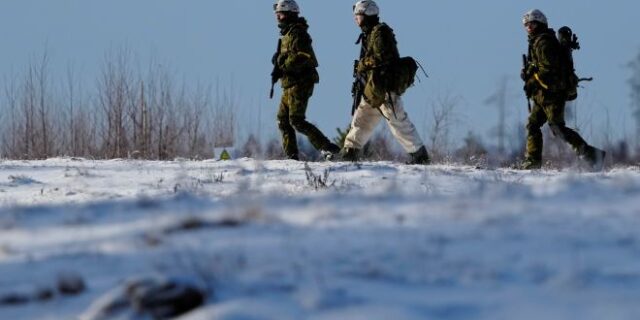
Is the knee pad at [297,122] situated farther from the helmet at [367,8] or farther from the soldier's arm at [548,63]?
the soldier's arm at [548,63]

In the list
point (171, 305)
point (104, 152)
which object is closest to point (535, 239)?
point (171, 305)

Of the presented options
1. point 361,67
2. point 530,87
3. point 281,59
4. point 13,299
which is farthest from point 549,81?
point 13,299

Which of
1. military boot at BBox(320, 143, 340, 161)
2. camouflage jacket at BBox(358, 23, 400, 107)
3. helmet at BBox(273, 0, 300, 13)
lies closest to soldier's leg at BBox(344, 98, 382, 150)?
military boot at BBox(320, 143, 340, 161)

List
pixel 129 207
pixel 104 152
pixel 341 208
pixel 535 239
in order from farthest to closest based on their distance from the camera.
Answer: pixel 104 152, pixel 129 207, pixel 341 208, pixel 535 239

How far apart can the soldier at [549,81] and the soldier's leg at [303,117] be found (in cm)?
202

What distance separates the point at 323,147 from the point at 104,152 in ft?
25.2

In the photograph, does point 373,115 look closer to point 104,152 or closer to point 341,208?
point 341,208

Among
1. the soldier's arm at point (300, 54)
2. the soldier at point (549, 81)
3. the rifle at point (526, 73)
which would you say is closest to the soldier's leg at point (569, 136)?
the soldier at point (549, 81)

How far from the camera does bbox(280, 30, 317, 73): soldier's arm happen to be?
1135 centimetres

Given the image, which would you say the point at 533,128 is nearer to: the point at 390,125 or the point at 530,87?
→ the point at 530,87

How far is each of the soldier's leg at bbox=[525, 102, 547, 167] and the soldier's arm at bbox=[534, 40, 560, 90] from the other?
0.36 metres

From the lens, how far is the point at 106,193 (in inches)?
309

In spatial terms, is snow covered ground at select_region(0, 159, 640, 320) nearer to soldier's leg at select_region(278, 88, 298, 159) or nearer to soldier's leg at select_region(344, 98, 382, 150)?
soldier's leg at select_region(344, 98, 382, 150)

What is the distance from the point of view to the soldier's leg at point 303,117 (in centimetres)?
1148
